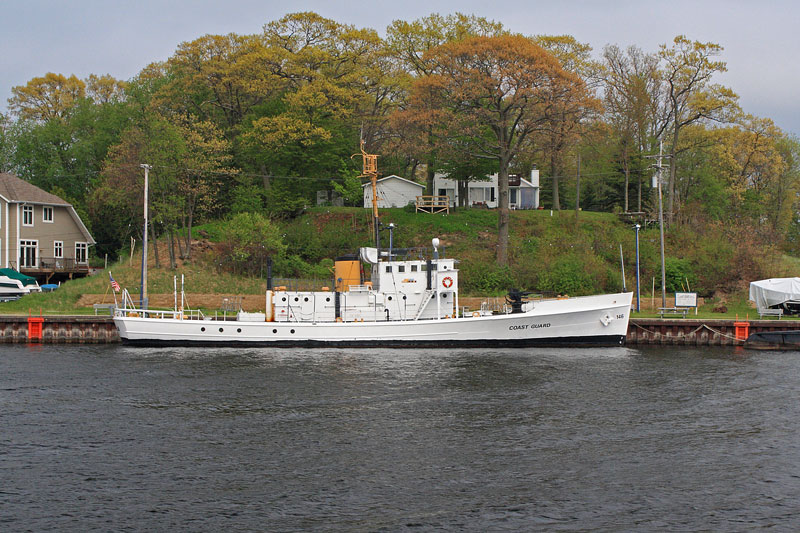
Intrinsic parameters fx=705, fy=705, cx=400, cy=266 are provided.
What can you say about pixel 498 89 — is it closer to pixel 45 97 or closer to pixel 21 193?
pixel 21 193

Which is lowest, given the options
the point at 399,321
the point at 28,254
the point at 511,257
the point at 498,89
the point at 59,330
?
the point at 59,330

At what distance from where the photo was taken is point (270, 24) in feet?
198

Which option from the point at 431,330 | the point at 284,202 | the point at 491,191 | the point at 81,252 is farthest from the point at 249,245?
the point at 491,191

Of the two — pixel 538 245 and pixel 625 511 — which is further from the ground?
pixel 538 245

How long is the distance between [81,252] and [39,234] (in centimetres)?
407

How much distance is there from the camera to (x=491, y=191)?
63125 millimetres

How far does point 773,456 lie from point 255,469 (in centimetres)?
1346

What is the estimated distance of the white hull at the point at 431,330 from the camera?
1394 inches

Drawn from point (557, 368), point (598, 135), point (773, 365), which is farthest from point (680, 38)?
point (557, 368)

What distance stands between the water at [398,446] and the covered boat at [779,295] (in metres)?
11.2

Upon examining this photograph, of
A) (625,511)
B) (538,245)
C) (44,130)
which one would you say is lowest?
(625,511)

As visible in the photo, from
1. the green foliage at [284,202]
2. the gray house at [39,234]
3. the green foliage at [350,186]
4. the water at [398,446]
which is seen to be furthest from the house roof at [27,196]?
the water at [398,446]

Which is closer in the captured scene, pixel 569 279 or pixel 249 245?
pixel 569 279

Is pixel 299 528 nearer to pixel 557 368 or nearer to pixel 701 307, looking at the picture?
pixel 557 368
